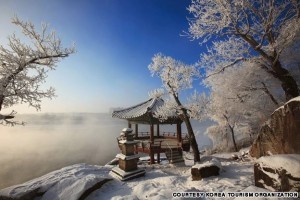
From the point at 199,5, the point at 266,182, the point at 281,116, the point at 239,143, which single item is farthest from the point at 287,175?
the point at 239,143

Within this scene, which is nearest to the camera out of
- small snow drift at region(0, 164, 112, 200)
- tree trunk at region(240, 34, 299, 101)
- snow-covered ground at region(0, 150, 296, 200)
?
snow-covered ground at region(0, 150, 296, 200)

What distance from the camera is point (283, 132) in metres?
7.45

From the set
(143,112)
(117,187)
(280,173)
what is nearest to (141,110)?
(143,112)

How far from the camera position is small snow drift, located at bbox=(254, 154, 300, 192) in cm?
517

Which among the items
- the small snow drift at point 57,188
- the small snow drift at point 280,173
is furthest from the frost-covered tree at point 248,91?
the small snow drift at point 57,188

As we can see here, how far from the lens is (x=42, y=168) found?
35531 millimetres

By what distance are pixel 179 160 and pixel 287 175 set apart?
40.3 feet

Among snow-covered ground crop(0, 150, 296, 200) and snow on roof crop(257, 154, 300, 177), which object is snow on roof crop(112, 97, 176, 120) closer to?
snow-covered ground crop(0, 150, 296, 200)

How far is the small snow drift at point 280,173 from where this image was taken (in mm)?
5174

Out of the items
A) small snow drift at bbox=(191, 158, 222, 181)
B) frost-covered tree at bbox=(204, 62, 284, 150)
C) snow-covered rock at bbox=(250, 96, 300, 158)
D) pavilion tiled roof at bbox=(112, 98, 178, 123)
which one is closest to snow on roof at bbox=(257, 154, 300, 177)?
snow-covered rock at bbox=(250, 96, 300, 158)

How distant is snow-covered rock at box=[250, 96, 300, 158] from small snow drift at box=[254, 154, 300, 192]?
145 centimetres

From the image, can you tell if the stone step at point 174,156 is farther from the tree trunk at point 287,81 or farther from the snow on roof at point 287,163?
the snow on roof at point 287,163

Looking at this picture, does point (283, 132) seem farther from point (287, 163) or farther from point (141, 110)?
point (141, 110)

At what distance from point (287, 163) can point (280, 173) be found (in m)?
0.35
